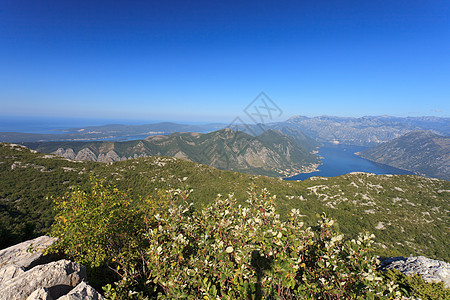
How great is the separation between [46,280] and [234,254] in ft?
24.8

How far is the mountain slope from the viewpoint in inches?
1949

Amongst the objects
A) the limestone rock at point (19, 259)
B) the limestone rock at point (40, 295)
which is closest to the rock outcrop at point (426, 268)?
the limestone rock at point (40, 295)

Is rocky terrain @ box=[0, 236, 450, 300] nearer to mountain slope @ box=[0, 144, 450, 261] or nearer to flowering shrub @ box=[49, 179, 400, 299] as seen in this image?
flowering shrub @ box=[49, 179, 400, 299]

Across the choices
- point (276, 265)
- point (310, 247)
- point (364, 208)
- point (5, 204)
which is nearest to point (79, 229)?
point (276, 265)

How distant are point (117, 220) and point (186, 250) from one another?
521 cm

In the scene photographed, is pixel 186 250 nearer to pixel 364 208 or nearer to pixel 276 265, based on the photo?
pixel 276 265

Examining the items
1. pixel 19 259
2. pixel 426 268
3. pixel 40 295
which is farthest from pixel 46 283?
pixel 426 268

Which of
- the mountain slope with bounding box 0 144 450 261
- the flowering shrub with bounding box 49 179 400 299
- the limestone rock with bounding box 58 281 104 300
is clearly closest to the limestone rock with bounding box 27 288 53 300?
the limestone rock with bounding box 58 281 104 300

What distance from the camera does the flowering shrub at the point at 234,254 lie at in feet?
14.5

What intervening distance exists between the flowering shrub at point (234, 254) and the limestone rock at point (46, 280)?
136 centimetres

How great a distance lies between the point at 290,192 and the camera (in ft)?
254

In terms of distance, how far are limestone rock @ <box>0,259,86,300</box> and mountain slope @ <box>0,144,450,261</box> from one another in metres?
32.9

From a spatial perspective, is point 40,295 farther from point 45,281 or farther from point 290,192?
point 290,192

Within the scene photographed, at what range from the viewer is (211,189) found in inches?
2766
